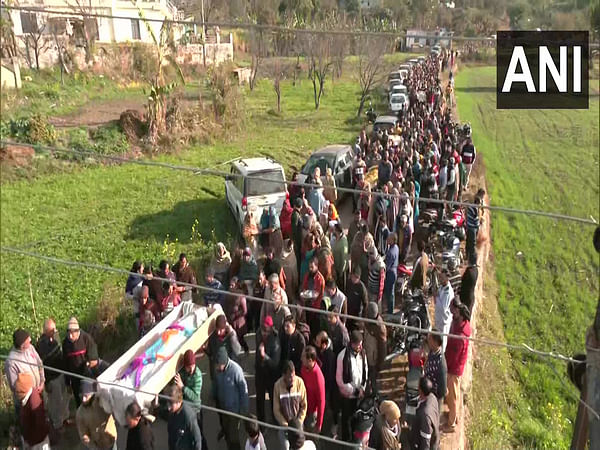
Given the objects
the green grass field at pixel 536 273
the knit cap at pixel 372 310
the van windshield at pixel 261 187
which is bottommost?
the green grass field at pixel 536 273

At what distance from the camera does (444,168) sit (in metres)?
11.0

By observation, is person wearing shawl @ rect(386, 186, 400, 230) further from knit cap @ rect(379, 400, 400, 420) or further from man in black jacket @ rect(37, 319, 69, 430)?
man in black jacket @ rect(37, 319, 69, 430)

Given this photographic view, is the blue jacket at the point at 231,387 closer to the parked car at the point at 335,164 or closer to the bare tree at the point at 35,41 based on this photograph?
the parked car at the point at 335,164

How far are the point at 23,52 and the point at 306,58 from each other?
14.9 m

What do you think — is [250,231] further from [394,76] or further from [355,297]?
[394,76]

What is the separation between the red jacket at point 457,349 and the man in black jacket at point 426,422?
116cm

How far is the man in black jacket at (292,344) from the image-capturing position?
231 inches

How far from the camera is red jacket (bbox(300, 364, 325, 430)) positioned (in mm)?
5504

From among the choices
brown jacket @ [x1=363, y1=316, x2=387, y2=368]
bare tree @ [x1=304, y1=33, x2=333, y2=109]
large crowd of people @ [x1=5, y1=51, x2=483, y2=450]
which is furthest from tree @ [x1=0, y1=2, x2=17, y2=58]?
brown jacket @ [x1=363, y1=316, x2=387, y2=368]

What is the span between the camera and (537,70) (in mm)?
7605

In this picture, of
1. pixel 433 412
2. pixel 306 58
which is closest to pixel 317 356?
pixel 433 412

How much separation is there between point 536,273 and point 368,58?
1811 cm

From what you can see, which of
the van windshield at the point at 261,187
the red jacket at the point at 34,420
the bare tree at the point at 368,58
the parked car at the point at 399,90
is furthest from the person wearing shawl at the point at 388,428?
the bare tree at the point at 368,58

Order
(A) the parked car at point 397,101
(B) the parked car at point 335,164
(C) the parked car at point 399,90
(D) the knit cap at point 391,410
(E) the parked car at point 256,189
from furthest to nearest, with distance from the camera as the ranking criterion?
(C) the parked car at point 399,90
(A) the parked car at point 397,101
(B) the parked car at point 335,164
(E) the parked car at point 256,189
(D) the knit cap at point 391,410
